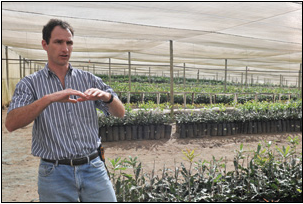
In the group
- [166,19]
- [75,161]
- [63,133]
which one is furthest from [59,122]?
[166,19]

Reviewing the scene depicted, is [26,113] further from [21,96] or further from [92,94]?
[92,94]

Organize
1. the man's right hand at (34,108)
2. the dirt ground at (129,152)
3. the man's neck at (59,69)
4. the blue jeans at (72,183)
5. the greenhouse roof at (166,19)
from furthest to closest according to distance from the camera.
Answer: the greenhouse roof at (166,19) < the dirt ground at (129,152) < the man's neck at (59,69) < the blue jeans at (72,183) < the man's right hand at (34,108)

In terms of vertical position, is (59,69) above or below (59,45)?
below

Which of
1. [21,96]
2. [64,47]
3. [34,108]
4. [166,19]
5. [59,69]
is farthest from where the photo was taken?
[166,19]

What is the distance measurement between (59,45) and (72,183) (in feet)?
2.60

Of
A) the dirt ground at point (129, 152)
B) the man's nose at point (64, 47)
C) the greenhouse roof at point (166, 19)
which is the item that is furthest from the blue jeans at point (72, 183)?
the greenhouse roof at point (166, 19)

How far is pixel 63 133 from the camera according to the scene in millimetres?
→ 1717

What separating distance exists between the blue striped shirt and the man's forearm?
10 centimetres

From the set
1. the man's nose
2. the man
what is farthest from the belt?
the man's nose

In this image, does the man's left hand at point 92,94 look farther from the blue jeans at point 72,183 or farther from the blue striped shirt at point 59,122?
the blue jeans at point 72,183

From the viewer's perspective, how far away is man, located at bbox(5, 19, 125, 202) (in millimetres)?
1644

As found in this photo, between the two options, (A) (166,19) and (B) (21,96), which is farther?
(A) (166,19)

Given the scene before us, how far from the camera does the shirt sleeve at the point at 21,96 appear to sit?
155 centimetres

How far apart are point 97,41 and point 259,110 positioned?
522 cm
